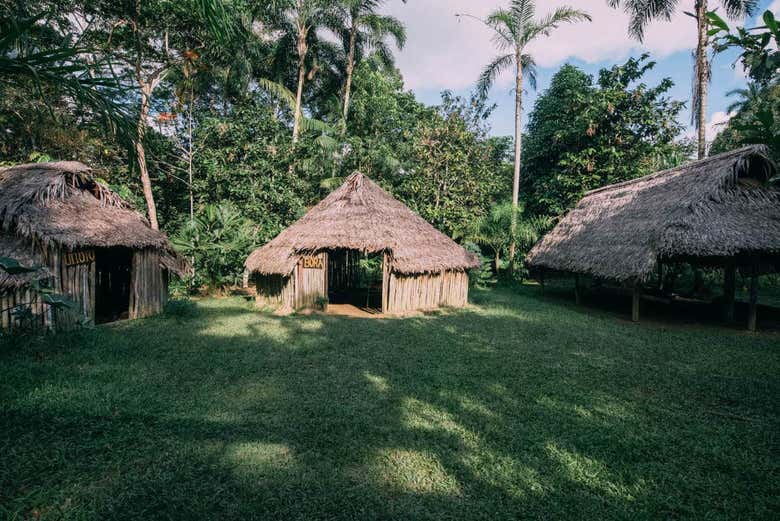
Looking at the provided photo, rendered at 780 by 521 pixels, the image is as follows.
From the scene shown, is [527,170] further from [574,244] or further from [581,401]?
[581,401]

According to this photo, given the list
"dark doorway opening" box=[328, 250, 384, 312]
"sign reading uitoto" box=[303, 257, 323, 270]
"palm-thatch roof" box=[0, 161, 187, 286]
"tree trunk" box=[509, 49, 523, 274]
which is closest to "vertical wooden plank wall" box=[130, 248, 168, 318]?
"palm-thatch roof" box=[0, 161, 187, 286]

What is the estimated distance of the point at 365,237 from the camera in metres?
10.9

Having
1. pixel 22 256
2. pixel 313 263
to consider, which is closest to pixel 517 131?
pixel 313 263

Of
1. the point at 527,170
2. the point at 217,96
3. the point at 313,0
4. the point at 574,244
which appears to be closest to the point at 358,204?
the point at 574,244

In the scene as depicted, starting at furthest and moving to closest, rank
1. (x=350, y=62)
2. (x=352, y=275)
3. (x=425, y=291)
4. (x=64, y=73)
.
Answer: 1. (x=350, y=62)
2. (x=352, y=275)
3. (x=425, y=291)
4. (x=64, y=73)

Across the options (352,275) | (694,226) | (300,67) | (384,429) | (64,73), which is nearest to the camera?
(64,73)

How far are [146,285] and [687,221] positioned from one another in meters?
13.9

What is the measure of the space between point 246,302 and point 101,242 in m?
4.56

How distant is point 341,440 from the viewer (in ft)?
13.6

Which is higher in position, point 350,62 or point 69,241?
point 350,62

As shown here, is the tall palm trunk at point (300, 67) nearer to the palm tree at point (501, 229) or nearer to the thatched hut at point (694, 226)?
the palm tree at point (501, 229)

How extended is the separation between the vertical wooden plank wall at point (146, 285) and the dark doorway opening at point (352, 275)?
18.9 feet

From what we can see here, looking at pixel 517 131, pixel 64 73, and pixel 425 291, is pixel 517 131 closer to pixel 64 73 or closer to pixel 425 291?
pixel 425 291

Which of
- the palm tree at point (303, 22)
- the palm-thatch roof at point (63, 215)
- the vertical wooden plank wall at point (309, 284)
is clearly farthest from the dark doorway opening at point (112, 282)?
the palm tree at point (303, 22)
